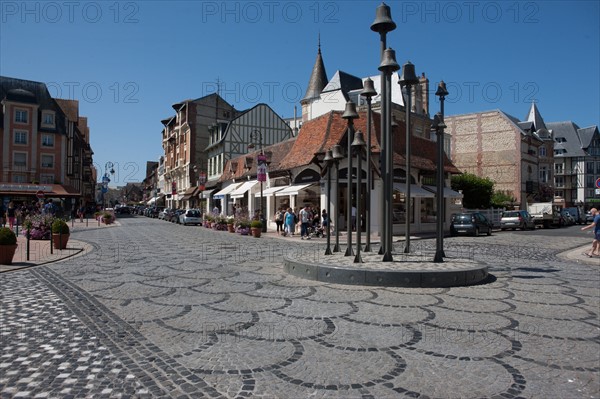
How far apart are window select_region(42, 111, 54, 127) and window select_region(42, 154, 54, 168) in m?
3.62

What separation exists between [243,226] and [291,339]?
20.3 meters

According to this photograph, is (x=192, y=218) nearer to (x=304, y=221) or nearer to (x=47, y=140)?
(x=304, y=221)

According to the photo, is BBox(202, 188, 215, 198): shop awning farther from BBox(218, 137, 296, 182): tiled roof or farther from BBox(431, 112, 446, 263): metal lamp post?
BBox(431, 112, 446, 263): metal lamp post

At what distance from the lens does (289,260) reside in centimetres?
1038

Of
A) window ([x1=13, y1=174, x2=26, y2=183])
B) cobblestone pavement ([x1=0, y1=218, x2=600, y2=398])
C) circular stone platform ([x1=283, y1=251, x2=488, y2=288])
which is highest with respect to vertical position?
window ([x1=13, y1=174, x2=26, y2=183])

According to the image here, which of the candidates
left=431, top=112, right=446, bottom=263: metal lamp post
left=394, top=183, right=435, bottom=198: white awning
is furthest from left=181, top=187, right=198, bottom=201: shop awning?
left=431, top=112, right=446, bottom=263: metal lamp post

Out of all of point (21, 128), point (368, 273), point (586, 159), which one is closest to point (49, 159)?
point (21, 128)

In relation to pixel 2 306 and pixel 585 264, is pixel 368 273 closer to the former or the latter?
pixel 2 306

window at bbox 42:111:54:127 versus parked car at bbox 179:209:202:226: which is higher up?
window at bbox 42:111:54:127

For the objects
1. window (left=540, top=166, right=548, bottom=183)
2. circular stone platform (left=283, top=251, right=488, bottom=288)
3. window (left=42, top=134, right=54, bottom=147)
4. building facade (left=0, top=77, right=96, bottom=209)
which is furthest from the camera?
window (left=540, top=166, right=548, bottom=183)

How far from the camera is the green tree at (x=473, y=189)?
42.9 meters

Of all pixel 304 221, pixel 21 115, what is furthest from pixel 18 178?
pixel 304 221

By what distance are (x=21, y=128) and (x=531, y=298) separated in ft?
172

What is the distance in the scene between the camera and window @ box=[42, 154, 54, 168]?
48.7 m
